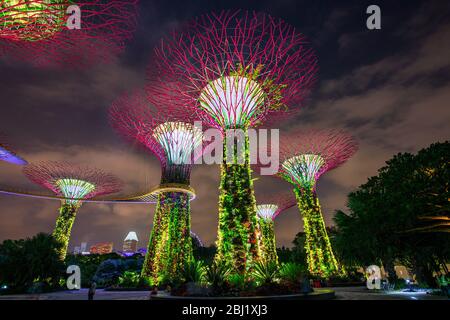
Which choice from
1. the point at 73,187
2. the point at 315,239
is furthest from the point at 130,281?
the point at 73,187

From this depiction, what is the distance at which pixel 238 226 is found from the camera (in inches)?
501

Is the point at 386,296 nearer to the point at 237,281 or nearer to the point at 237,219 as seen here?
the point at 237,281

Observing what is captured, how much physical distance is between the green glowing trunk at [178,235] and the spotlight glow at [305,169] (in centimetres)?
966

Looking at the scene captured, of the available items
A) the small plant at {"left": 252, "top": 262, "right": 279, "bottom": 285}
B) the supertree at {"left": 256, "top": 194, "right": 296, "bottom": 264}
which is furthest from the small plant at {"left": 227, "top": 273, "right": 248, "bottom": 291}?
the supertree at {"left": 256, "top": 194, "right": 296, "bottom": 264}

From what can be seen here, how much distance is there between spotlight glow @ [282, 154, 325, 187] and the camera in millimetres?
25373

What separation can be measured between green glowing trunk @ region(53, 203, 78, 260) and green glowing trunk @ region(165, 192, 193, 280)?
62.5ft

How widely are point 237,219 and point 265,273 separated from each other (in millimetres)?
2729

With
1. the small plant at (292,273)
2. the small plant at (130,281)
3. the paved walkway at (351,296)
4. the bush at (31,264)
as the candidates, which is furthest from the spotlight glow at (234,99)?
the bush at (31,264)

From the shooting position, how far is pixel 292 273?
11945 mm

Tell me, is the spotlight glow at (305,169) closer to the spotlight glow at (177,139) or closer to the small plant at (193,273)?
the spotlight glow at (177,139)
